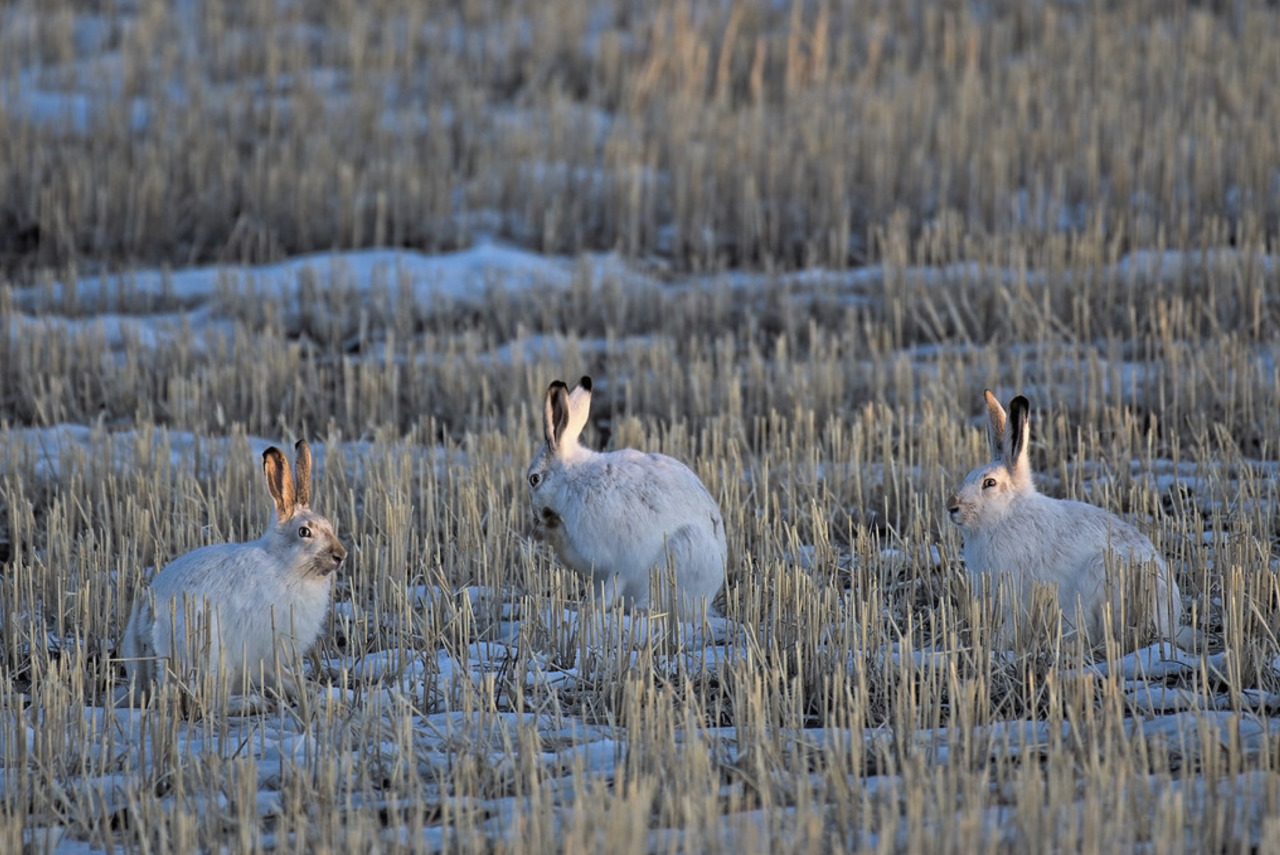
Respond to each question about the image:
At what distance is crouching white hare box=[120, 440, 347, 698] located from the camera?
5039 mm

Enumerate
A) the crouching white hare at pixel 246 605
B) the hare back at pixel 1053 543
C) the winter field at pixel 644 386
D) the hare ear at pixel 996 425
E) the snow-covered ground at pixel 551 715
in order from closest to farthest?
the snow-covered ground at pixel 551 715 → the winter field at pixel 644 386 → the crouching white hare at pixel 246 605 → the hare back at pixel 1053 543 → the hare ear at pixel 996 425

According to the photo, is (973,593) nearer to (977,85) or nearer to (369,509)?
(369,509)

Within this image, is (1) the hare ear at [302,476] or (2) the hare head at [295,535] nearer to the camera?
(2) the hare head at [295,535]

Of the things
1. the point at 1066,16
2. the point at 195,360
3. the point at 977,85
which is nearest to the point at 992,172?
the point at 977,85

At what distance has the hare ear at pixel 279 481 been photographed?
5.30 metres

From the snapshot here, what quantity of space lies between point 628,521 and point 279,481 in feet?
4.42

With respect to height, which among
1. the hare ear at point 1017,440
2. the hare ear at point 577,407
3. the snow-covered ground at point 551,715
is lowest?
the snow-covered ground at point 551,715

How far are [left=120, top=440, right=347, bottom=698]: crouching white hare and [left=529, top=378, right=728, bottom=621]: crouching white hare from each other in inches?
40.5

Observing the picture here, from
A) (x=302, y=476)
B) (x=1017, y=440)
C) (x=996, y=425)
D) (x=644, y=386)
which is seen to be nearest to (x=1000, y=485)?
(x=1017, y=440)

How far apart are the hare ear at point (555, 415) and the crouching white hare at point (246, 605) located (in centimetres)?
106

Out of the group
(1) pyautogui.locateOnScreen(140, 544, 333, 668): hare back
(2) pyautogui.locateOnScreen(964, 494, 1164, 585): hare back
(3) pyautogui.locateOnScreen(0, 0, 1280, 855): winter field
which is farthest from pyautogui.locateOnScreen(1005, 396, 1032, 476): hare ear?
(1) pyautogui.locateOnScreen(140, 544, 333, 668): hare back

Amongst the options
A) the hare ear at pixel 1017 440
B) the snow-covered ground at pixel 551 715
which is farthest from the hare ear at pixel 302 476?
the hare ear at pixel 1017 440

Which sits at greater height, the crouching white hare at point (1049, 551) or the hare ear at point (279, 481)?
the hare ear at point (279, 481)

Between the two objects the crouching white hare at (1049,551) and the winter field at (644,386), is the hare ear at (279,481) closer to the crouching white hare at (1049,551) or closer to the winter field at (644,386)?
the winter field at (644,386)
